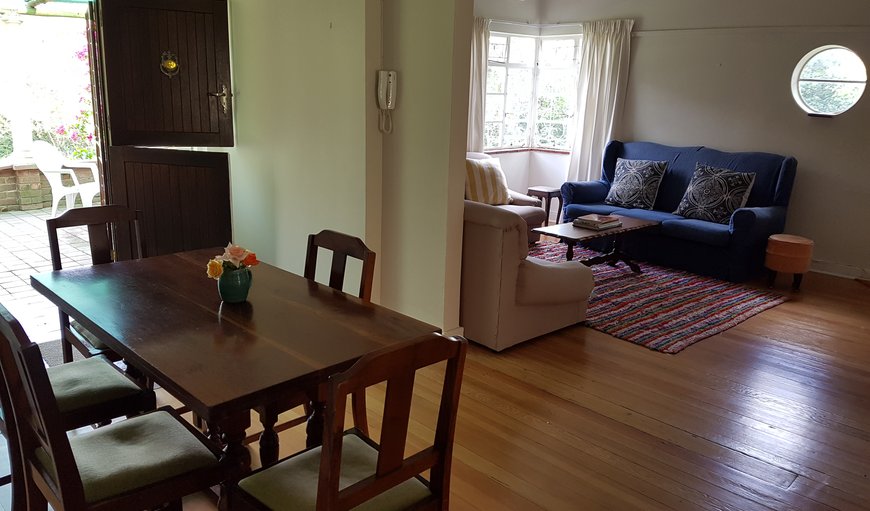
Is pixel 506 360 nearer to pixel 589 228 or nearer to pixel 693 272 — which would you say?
pixel 589 228

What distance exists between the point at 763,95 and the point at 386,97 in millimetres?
4288

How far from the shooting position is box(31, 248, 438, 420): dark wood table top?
61.9 inches

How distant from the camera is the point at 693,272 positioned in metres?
5.69

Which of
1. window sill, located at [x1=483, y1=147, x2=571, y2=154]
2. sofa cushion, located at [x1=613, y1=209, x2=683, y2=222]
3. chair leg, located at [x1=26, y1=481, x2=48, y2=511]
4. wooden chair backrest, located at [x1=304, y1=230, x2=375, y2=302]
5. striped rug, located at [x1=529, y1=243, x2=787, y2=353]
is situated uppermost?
window sill, located at [x1=483, y1=147, x2=571, y2=154]

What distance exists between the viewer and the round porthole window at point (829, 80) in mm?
5629

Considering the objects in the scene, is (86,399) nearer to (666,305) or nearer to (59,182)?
(666,305)

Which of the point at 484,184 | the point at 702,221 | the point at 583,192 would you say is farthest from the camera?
the point at 583,192

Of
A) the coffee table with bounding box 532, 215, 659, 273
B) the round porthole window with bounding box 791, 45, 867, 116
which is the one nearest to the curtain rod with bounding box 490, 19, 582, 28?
the round porthole window with bounding box 791, 45, 867, 116

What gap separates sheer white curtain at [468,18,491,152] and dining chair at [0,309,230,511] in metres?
5.71

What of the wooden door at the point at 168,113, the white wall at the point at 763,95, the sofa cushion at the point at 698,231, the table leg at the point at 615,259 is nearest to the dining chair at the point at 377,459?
the wooden door at the point at 168,113

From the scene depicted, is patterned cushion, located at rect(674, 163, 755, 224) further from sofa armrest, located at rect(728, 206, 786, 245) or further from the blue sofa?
sofa armrest, located at rect(728, 206, 786, 245)

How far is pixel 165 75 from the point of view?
4.33 metres

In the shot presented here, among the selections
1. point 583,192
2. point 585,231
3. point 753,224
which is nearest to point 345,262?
point 585,231

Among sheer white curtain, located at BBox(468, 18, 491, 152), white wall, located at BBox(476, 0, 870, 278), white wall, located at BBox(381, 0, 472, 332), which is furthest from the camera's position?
sheer white curtain, located at BBox(468, 18, 491, 152)
